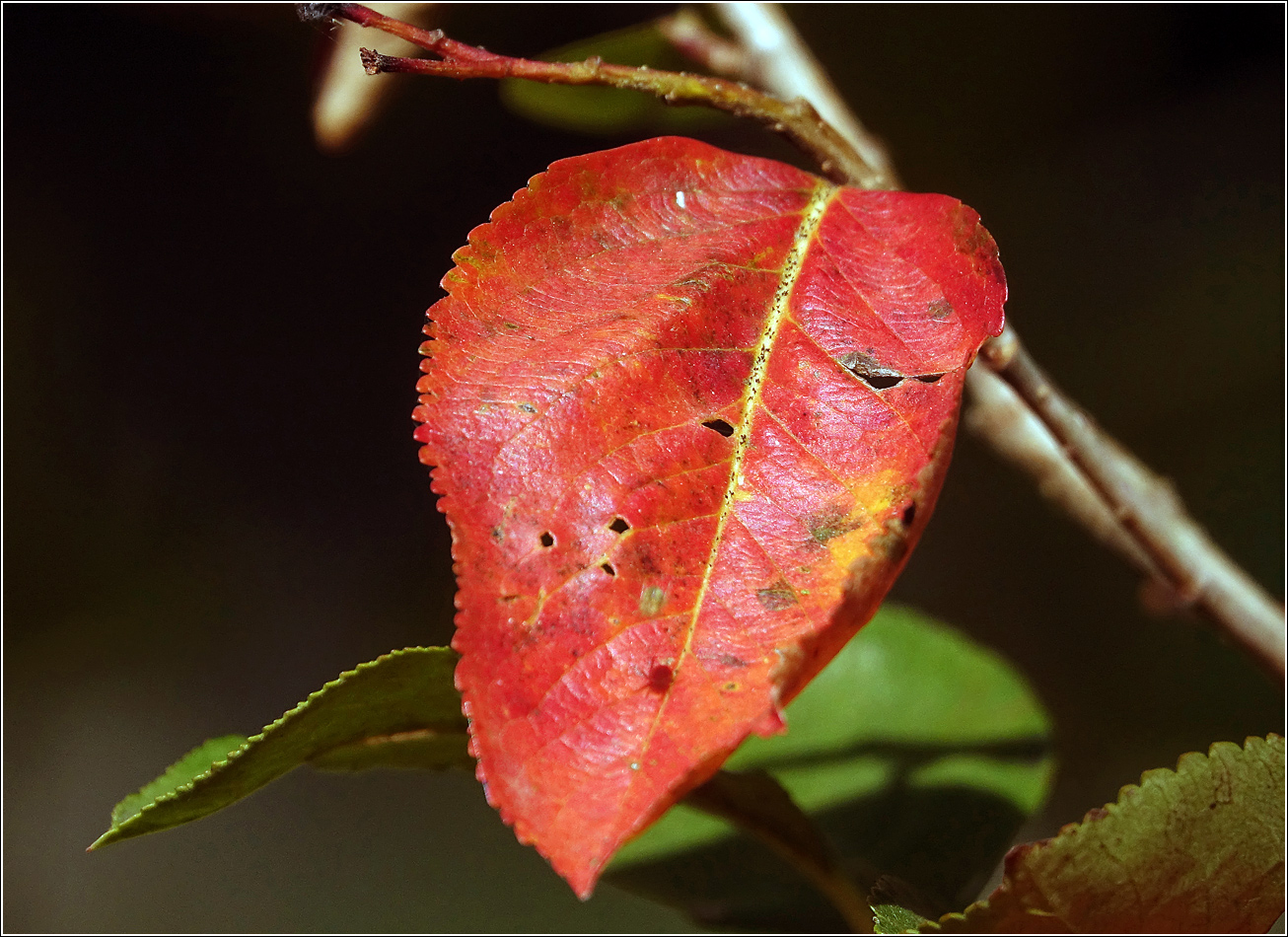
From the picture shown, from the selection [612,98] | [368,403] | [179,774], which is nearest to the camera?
[179,774]

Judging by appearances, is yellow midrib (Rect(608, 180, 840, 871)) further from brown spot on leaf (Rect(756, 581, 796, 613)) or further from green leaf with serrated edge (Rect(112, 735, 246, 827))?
green leaf with serrated edge (Rect(112, 735, 246, 827))

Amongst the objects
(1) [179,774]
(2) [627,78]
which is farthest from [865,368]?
(1) [179,774]

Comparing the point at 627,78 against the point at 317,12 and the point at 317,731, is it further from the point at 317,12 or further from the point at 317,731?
the point at 317,731

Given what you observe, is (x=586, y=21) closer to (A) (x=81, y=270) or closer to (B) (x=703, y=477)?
(A) (x=81, y=270)

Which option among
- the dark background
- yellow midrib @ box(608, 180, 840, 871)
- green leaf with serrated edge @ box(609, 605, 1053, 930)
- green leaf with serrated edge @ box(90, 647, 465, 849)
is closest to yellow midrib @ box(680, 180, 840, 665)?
yellow midrib @ box(608, 180, 840, 871)

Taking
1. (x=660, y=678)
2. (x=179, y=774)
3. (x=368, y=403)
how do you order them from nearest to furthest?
(x=660, y=678) → (x=179, y=774) → (x=368, y=403)

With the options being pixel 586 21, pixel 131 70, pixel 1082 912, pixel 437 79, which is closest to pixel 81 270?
pixel 131 70

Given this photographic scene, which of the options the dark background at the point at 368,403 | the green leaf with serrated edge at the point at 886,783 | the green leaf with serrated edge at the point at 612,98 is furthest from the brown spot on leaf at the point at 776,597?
the dark background at the point at 368,403

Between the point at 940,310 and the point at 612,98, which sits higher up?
the point at 612,98
